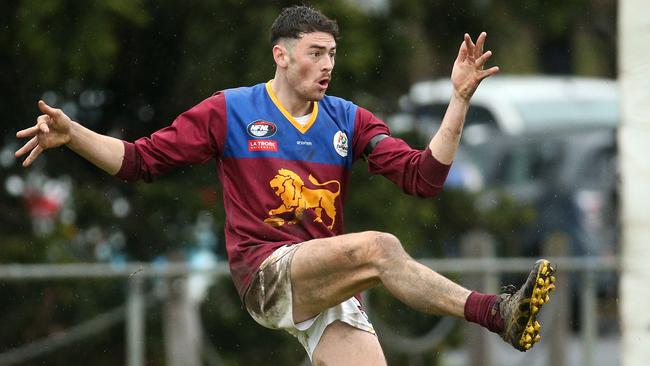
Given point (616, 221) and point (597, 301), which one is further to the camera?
point (616, 221)

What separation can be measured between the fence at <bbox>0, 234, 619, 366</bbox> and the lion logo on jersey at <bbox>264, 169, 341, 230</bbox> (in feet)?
13.1

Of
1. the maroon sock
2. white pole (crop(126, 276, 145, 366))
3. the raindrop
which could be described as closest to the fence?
white pole (crop(126, 276, 145, 366))

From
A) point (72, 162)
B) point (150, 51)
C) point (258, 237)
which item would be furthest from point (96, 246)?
point (258, 237)

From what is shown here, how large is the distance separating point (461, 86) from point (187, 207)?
5.71 meters

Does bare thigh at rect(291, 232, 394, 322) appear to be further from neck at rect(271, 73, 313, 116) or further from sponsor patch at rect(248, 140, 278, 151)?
neck at rect(271, 73, 313, 116)

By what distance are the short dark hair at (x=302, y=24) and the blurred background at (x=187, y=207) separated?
401cm

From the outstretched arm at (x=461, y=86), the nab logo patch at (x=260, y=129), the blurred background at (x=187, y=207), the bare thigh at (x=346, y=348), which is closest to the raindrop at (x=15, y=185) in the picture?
the blurred background at (x=187, y=207)

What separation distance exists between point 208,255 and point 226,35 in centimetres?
196

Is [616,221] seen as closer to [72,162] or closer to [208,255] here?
[208,255]

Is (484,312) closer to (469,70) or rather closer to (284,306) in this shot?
(284,306)

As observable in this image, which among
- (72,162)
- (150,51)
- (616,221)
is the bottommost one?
(616,221)

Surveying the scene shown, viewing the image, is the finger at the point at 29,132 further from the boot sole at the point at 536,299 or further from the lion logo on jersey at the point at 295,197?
the boot sole at the point at 536,299

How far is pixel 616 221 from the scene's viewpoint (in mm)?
17281

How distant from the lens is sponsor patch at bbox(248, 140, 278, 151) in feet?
25.9
